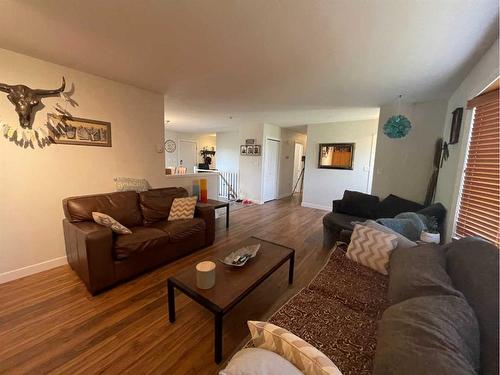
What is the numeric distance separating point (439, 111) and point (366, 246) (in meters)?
2.91

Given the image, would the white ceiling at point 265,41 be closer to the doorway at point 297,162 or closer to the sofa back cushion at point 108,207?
the sofa back cushion at point 108,207

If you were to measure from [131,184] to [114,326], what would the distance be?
184 cm

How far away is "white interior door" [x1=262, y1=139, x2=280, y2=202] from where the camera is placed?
19.9 feet

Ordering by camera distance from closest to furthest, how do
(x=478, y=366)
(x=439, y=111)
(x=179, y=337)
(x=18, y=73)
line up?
(x=478, y=366) < (x=179, y=337) < (x=18, y=73) < (x=439, y=111)

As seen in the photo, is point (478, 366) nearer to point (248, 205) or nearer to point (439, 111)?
point (439, 111)

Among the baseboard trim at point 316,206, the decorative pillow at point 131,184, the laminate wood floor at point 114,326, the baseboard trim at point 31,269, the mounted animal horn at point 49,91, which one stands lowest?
the laminate wood floor at point 114,326

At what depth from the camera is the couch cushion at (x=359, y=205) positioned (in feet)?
10.8

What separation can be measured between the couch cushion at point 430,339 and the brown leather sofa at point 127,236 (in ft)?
7.06

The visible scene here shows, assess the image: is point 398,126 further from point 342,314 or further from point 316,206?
point 316,206

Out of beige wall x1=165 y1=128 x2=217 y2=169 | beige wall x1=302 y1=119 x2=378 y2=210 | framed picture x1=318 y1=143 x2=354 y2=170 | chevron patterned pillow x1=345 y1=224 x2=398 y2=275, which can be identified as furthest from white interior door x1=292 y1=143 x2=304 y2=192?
chevron patterned pillow x1=345 y1=224 x2=398 y2=275

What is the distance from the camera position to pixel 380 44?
5.72 ft

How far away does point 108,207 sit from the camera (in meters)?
2.49

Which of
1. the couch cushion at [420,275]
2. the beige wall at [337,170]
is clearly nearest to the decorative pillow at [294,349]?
the couch cushion at [420,275]

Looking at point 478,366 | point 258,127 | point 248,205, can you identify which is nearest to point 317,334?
point 478,366
